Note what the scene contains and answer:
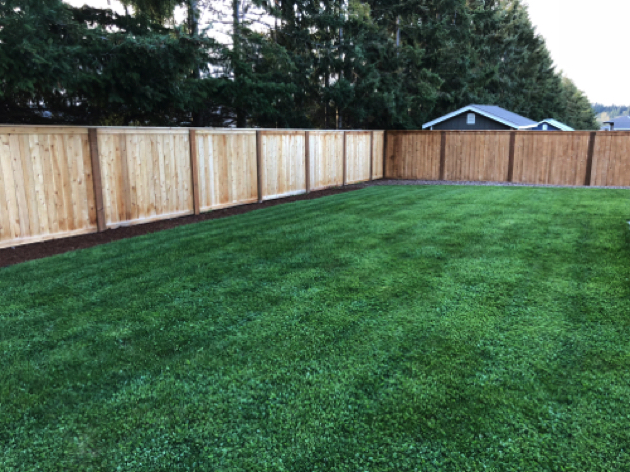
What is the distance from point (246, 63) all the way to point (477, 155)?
8.20m

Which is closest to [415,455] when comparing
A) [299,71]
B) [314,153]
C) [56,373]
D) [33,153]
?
[56,373]

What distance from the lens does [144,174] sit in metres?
8.27

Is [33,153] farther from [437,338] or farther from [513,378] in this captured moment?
[513,378]

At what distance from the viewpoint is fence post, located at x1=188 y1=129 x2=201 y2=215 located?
356 inches

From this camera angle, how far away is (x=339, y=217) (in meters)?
8.73

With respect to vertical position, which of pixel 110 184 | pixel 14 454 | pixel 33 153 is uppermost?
pixel 33 153

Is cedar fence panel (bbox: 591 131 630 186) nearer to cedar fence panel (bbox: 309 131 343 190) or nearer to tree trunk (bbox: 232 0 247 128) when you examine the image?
cedar fence panel (bbox: 309 131 343 190)

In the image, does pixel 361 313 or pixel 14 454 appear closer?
pixel 14 454

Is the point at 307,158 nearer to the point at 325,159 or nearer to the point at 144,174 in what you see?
the point at 325,159

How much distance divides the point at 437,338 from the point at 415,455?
1351mm

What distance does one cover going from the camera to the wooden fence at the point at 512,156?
14516 millimetres

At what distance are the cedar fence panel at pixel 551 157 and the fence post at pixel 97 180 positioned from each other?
12.9m

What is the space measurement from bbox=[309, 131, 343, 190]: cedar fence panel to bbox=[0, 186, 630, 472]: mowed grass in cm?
694

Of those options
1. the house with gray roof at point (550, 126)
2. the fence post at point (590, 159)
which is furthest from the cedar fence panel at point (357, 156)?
the house with gray roof at point (550, 126)
